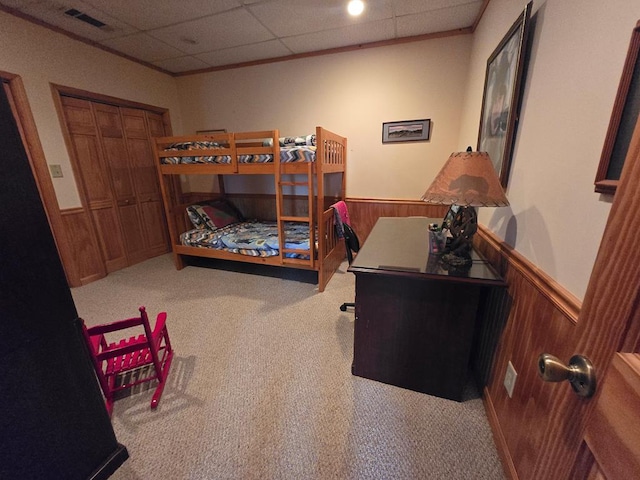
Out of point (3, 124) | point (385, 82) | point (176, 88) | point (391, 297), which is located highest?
point (176, 88)

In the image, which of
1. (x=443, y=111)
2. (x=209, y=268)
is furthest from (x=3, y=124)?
(x=443, y=111)

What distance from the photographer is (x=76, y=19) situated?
235cm

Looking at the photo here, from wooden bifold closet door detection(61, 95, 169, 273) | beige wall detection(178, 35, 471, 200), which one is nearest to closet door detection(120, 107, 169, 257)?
wooden bifold closet door detection(61, 95, 169, 273)

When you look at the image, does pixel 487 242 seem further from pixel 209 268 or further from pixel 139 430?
pixel 209 268

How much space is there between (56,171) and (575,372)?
396 centimetres

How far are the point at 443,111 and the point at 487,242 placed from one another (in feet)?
6.69

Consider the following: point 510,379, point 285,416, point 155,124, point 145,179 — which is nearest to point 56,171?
point 145,179

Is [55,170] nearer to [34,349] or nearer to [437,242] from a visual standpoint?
[34,349]

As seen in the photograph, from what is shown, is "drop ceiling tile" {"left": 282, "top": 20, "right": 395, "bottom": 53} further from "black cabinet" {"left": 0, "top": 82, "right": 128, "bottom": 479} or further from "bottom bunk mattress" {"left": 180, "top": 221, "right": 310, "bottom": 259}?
"black cabinet" {"left": 0, "top": 82, "right": 128, "bottom": 479}

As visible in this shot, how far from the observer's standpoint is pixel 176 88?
151 inches

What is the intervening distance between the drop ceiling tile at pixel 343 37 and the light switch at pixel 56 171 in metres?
2.74

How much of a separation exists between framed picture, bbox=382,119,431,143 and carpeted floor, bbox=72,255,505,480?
223cm

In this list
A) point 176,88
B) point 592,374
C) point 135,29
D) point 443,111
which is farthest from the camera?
point 176,88

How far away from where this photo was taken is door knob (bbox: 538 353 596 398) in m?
0.44
